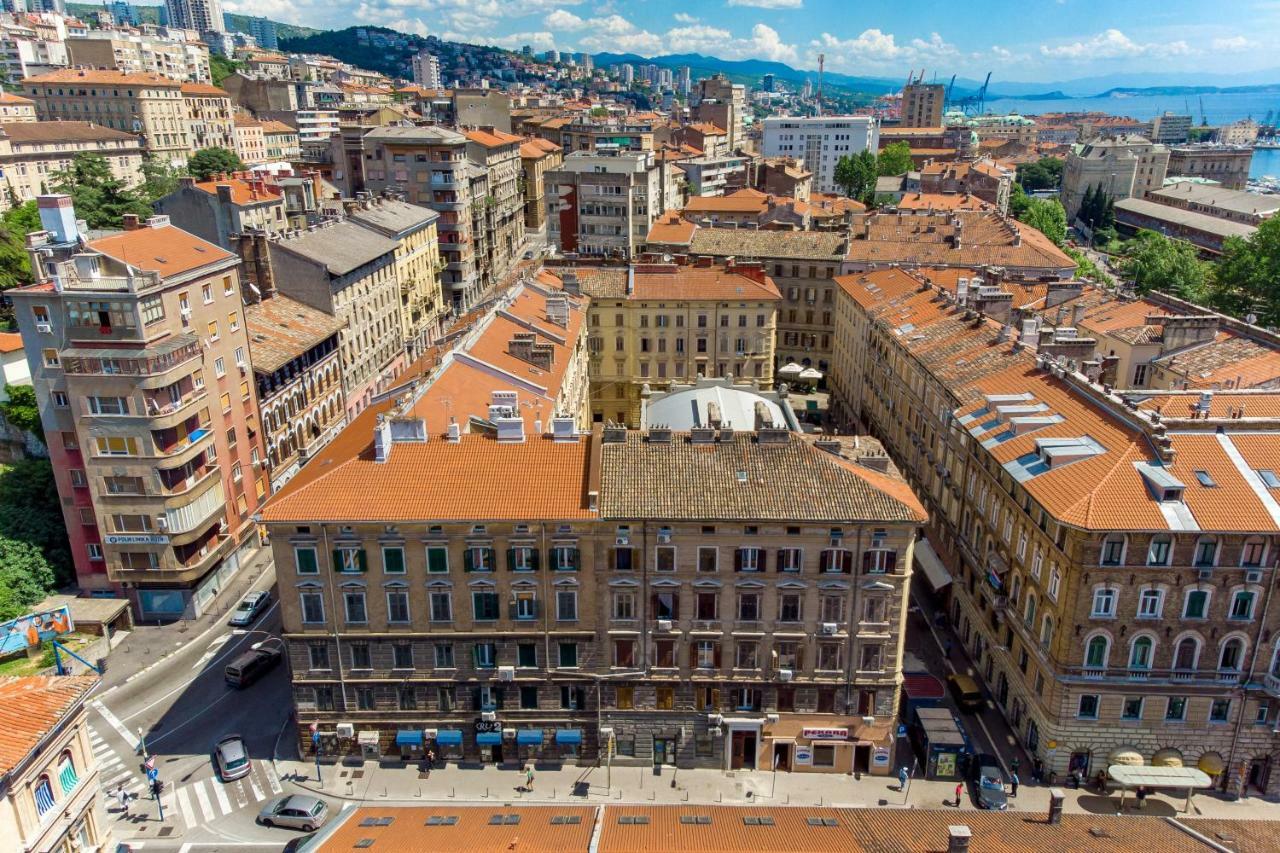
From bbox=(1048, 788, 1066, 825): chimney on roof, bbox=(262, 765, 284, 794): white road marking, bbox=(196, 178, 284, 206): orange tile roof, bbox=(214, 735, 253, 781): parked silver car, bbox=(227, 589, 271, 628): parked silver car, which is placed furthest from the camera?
bbox=(196, 178, 284, 206): orange tile roof

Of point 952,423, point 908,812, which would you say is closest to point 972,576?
point 952,423

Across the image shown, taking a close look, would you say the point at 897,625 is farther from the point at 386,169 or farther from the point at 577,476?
the point at 386,169

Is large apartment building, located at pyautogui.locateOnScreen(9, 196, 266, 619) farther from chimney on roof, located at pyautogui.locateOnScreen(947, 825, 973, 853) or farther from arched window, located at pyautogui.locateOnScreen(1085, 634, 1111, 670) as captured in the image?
arched window, located at pyautogui.locateOnScreen(1085, 634, 1111, 670)

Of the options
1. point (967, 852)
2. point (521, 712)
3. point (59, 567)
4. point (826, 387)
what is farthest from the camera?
point (826, 387)

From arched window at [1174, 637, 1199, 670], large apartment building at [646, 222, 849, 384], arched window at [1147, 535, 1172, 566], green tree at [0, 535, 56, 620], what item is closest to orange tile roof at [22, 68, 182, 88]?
large apartment building at [646, 222, 849, 384]

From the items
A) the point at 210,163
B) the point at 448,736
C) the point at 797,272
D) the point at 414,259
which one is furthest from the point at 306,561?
the point at 210,163

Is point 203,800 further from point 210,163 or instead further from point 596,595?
point 210,163
